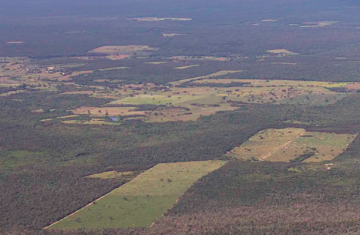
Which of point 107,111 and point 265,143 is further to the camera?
point 107,111

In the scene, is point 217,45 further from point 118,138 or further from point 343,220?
point 343,220

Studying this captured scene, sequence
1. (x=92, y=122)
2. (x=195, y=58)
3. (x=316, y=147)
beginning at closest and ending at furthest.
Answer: (x=316, y=147) → (x=92, y=122) → (x=195, y=58)

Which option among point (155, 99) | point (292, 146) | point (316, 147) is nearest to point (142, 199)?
point (292, 146)

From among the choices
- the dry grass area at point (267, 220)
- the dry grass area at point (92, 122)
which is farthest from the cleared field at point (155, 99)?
the dry grass area at point (267, 220)

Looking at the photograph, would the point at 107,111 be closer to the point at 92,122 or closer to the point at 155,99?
the point at 92,122

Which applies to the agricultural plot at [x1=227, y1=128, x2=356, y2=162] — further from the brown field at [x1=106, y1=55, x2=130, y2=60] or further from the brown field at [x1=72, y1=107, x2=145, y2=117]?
the brown field at [x1=106, y1=55, x2=130, y2=60]

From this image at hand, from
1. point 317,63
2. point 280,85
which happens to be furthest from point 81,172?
point 317,63
